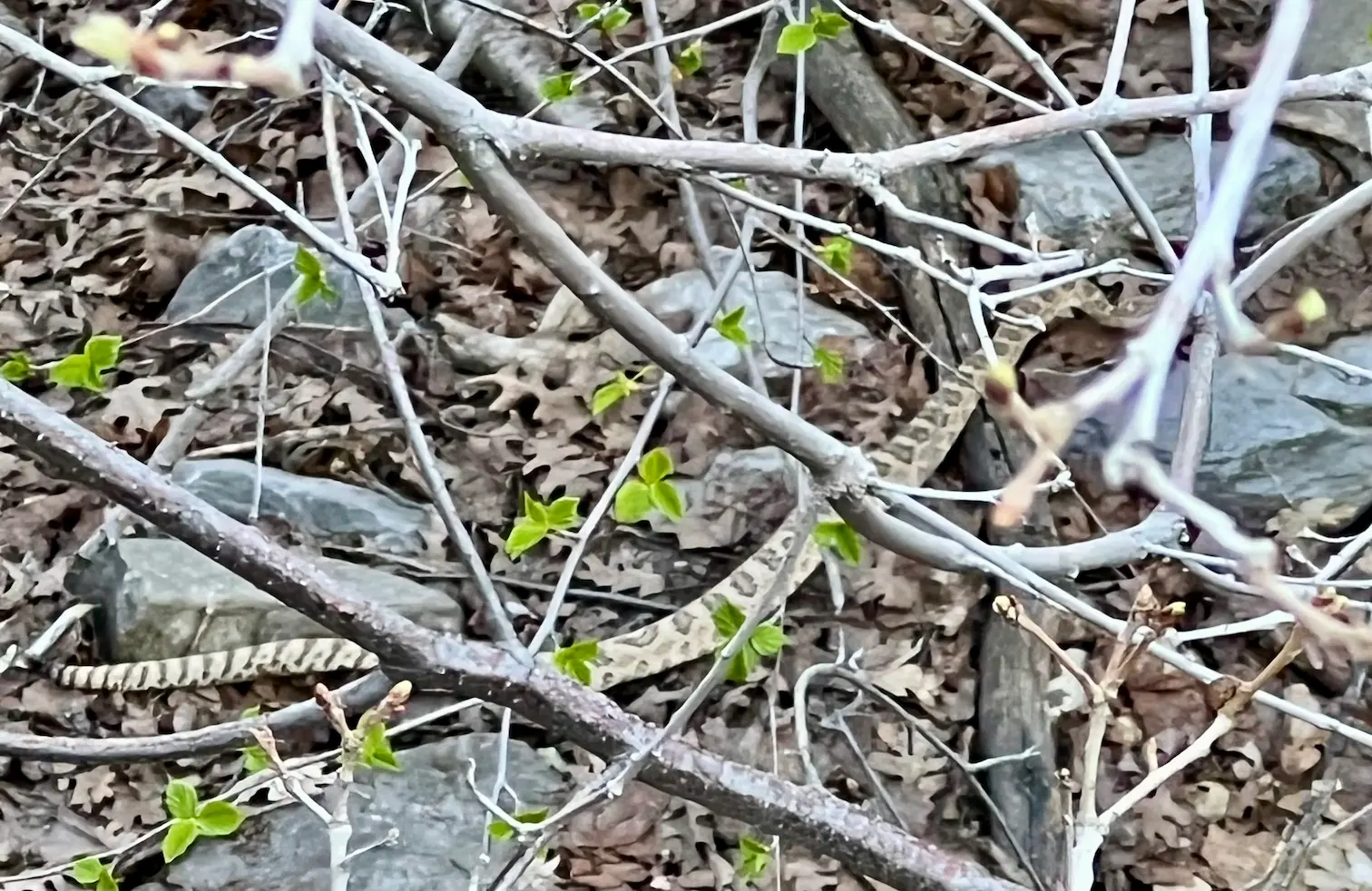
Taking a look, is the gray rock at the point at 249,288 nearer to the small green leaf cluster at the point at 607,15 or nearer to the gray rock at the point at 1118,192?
the small green leaf cluster at the point at 607,15

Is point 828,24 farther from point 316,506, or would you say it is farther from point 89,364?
point 316,506

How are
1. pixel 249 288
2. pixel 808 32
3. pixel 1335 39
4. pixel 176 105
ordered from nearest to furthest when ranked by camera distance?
1. pixel 808 32
2. pixel 1335 39
3. pixel 249 288
4. pixel 176 105

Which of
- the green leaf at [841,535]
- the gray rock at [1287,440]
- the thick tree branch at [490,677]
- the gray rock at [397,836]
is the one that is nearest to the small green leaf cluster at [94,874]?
the gray rock at [397,836]

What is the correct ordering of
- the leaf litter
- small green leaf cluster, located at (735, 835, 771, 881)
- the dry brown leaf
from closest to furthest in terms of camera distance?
small green leaf cluster, located at (735, 835, 771, 881) → the dry brown leaf → the leaf litter

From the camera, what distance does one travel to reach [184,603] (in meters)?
3.45

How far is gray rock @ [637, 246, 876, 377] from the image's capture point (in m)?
3.99

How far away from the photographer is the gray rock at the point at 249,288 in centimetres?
421

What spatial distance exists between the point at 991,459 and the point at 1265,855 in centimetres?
150

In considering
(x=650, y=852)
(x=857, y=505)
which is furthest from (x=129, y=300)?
(x=857, y=505)

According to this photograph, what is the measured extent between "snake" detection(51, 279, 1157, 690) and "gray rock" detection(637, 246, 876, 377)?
1.58 ft

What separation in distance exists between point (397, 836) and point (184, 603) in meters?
1.07

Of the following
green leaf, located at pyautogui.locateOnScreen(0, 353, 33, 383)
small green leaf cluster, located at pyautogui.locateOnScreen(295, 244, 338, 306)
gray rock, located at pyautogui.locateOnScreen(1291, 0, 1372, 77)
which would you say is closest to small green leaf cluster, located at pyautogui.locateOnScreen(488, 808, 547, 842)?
small green leaf cluster, located at pyautogui.locateOnScreen(295, 244, 338, 306)

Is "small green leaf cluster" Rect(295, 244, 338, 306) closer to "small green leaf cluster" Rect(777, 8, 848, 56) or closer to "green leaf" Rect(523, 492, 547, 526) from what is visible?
"green leaf" Rect(523, 492, 547, 526)

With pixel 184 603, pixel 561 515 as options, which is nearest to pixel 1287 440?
pixel 561 515
